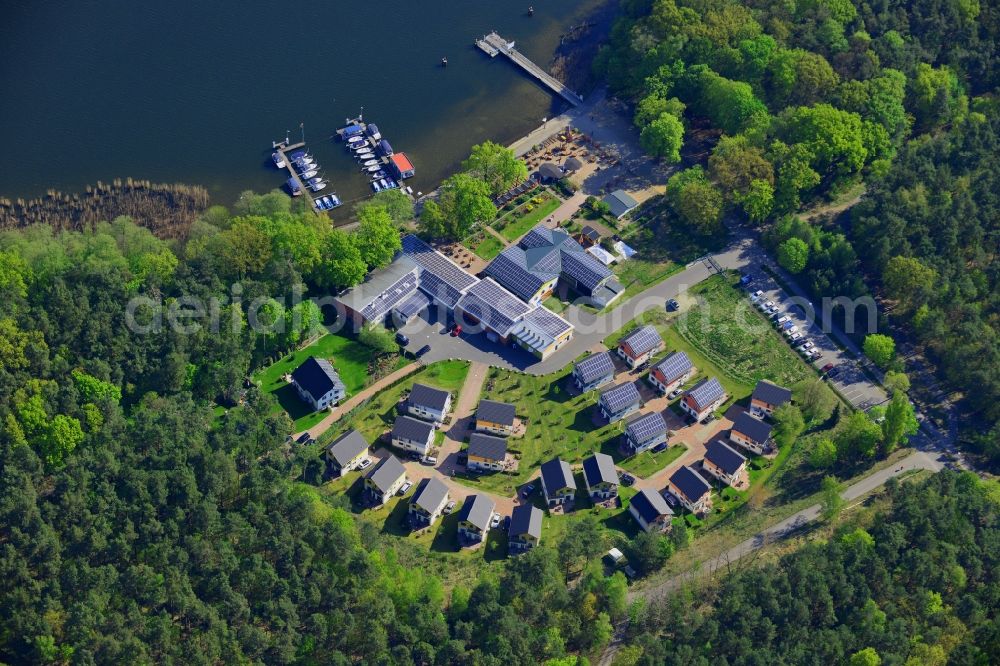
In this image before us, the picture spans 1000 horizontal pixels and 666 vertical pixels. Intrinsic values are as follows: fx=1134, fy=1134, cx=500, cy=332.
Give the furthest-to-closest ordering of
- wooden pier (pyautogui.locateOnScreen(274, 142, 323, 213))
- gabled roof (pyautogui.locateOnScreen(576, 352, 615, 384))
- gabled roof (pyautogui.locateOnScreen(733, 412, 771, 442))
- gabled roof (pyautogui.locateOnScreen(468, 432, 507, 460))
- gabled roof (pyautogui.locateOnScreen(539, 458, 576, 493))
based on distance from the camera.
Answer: wooden pier (pyautogui.locateOnScreen(274, 142, 323, 213))
gabled roof (pyautogui.locateOnScreen(576, 352, 615, 384))
gabled roof (pyautogui.locateOnScreen(733, 412, 771, 442))
gabled roof (pyautogui.locateOnScreen(468, 432, 507, 460))
gabled roof (pyautogui.locateOnScreen(539, 458, 576, 493))

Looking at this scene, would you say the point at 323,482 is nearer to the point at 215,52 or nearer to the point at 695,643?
the point at 695,643

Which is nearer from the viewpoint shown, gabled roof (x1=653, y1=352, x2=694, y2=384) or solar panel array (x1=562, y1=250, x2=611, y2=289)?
gabled roof (x1=653, y1=352, x2=694, y2=384)

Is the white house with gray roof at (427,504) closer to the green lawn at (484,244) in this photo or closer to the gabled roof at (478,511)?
the gabled roof at (478,511)

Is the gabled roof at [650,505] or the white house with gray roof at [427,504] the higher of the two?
the white house with gray roof at [427,504]

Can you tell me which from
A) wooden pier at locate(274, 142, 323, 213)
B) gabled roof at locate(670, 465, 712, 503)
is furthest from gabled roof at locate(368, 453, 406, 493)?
wooden pier at locate(274, 142, 323, 213)

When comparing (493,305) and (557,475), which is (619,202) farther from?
(557,475)

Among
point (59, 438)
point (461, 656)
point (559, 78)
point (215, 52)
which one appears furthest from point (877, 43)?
point (59, 438)

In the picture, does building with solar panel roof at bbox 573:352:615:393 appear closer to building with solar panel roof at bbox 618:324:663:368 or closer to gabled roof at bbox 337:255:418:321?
building with solar panel roof at bbox 618:324:663:368

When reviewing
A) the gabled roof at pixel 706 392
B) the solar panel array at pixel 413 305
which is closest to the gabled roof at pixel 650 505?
the gabled roof at pixel 706 392
